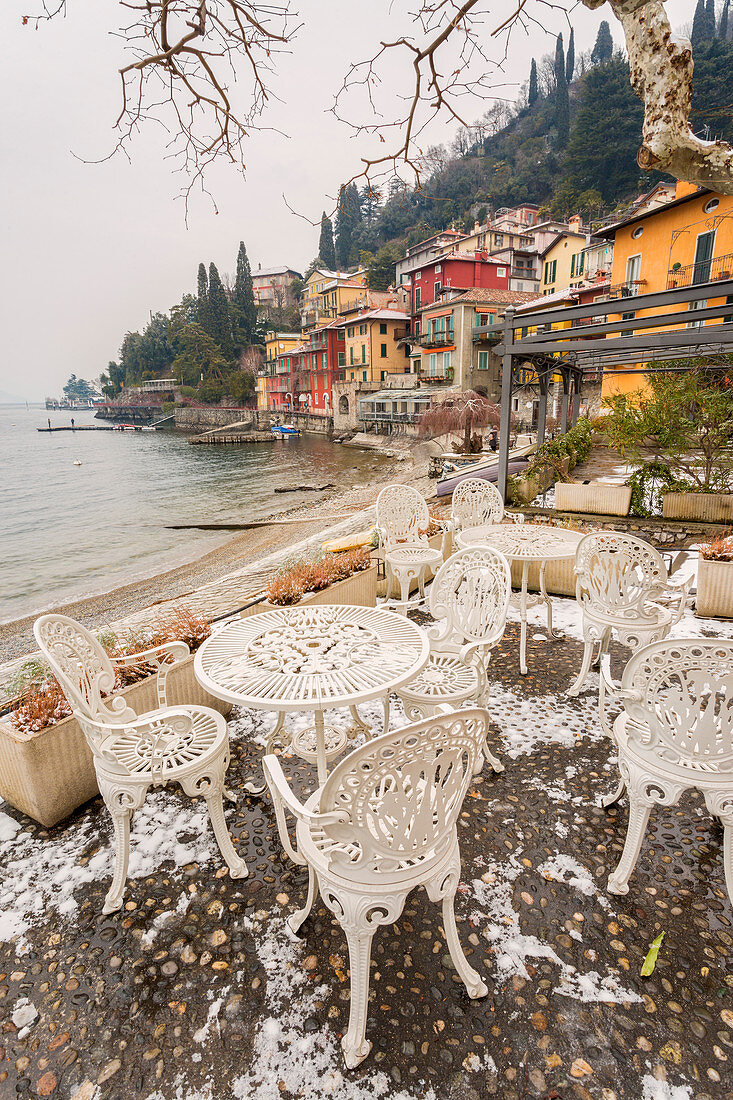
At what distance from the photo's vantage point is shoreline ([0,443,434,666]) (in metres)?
8.98

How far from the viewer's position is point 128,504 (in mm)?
22844

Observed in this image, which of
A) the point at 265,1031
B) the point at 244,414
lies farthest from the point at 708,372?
the point at 244,414

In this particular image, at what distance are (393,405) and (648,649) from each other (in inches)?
1436

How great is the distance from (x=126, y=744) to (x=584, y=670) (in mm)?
2820

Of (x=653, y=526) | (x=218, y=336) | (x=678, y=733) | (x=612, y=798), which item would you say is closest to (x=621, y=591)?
(x=612, y=798)

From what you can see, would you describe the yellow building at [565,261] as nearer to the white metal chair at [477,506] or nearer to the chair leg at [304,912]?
the white metal chair at [477,506]

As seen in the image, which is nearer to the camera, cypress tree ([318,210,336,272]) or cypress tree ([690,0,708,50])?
cypress tree ([690,0,708,50])

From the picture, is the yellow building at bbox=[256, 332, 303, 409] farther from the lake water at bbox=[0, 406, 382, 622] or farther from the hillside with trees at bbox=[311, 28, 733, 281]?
the lake water at bbox=[0, 406, 382, 622]

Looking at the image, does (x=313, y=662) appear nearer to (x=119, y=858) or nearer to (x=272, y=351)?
(x=119, y=858)

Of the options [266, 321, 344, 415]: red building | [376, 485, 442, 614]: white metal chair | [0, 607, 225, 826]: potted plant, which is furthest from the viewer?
[266, 321, 344, 415]: red building

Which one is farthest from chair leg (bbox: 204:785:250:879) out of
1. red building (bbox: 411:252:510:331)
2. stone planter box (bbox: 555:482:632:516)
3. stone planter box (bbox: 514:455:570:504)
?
red building (bbox: 411:252:510:331)

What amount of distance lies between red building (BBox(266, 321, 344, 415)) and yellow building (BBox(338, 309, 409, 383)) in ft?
12.1

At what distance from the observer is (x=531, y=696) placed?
3520 millimetres

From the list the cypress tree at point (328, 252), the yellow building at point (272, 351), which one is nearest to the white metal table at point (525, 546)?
the yellow building at point (272, 351)
